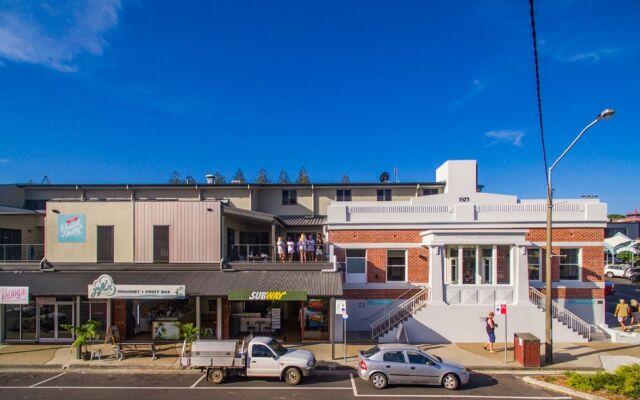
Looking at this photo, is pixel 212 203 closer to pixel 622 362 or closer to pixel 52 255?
pixel 52 255

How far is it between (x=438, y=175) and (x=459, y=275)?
532 inches

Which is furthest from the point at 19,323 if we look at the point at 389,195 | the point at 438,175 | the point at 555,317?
the point at 438,175

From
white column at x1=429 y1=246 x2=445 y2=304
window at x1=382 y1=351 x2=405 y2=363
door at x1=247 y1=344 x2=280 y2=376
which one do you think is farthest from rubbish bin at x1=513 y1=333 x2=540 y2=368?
door at x1=247 y1=344 x2=280 y2=376

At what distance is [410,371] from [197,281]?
10433mm

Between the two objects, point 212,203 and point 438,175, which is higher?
point 438,175

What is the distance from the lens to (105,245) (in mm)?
20766

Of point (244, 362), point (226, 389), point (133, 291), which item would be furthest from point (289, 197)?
point (226, 389)

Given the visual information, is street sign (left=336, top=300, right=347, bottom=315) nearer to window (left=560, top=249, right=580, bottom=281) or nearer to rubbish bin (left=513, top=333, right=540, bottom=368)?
rubbish bin (left=513, top=333, right=540, bottom=368)

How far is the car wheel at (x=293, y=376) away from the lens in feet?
46.0

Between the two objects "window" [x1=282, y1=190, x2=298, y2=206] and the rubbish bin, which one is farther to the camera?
"window" [x1=282, y1=190, x2=298, y2=206]

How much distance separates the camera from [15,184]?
30.6 metres

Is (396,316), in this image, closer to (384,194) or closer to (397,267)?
(397,267)

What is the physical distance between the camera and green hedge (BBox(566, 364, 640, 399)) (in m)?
12.3

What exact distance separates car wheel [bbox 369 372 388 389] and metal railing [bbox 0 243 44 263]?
18.1m
